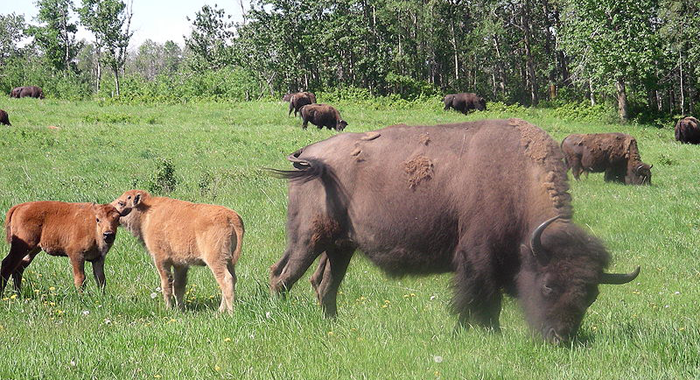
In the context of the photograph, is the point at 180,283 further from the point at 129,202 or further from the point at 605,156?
the point at 605,156

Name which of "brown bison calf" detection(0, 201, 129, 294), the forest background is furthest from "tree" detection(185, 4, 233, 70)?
"brown bison calf" detection(0, 201, 129, 294)

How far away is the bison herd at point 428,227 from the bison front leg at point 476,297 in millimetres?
10

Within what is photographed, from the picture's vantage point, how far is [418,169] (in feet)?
18.8

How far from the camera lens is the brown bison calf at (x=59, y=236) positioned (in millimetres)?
7121

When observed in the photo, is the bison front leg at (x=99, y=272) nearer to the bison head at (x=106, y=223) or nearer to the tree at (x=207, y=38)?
the bison head at (x=106, y=223)

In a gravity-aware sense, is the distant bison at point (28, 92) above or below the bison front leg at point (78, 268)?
above

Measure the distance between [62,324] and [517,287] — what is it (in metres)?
4.24

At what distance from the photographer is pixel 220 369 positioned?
4.50 metres

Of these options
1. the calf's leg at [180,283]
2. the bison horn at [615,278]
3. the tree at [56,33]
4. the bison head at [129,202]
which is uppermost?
the tree at [56,33]

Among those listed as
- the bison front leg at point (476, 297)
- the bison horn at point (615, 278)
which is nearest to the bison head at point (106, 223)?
the bison front leg at point (476, 297)

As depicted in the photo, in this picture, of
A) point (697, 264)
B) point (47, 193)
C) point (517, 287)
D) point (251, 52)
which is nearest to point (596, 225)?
point (697, 264)

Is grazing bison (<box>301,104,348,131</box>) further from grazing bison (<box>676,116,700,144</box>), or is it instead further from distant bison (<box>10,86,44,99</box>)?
distant bison (<box>10,86,44,99</box>)

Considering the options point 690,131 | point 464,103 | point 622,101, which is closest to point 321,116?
point 464,103

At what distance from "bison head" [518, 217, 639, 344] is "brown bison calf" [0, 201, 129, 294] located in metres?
4.53
